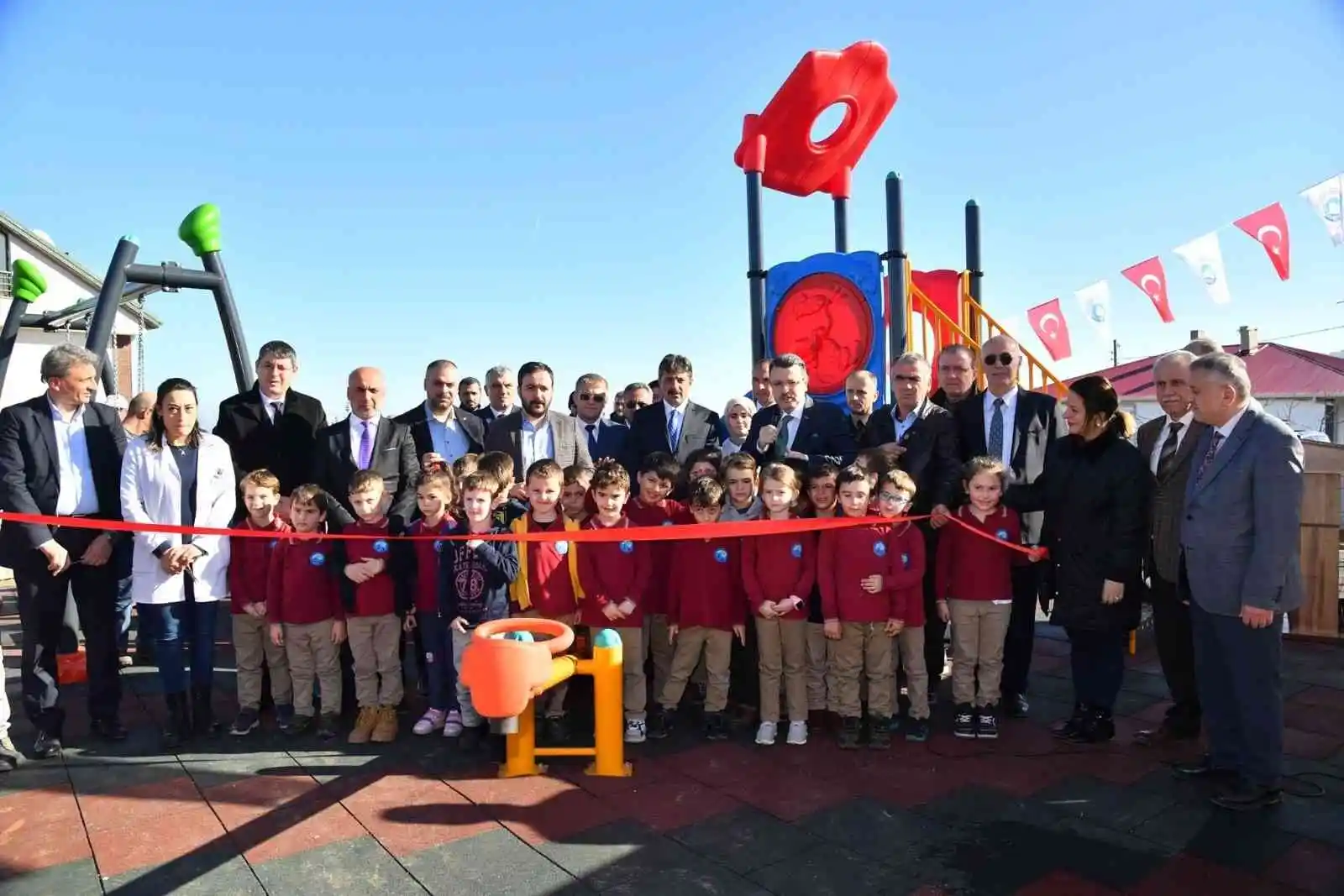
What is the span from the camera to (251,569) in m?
4.32

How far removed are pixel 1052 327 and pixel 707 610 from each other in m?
10.6

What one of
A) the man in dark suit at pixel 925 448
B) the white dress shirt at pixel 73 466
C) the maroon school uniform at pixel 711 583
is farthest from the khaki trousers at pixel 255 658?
the man in dark suit at pixel 925 448

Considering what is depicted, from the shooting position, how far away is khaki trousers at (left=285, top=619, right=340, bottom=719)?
14.1 feet

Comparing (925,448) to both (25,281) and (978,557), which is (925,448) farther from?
(25,281)

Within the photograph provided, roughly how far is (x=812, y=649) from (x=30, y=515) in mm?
3796

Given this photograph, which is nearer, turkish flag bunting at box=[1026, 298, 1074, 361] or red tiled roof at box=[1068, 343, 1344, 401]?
turkish flag bunting at box=[1026, 298, 1074, 361]

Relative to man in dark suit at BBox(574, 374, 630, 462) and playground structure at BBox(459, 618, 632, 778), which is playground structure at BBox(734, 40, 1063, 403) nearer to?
man in dark suit at BBox(574, 374, 630, 462)

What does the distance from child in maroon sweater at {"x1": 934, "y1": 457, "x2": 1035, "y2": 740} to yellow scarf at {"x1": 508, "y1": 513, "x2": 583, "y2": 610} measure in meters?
1.84

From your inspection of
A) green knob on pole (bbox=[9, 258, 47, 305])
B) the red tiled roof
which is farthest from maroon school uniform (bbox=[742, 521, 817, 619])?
the red tiled roof

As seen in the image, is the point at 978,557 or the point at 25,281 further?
the point at 25,281

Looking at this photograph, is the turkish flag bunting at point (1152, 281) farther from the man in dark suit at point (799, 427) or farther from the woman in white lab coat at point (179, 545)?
the woman in white lab coat at point (179, 545)

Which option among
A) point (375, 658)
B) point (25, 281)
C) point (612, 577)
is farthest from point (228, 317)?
point (612, 577)

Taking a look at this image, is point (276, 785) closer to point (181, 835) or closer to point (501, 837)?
point (181, 835)

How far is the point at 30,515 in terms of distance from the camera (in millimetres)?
3875
